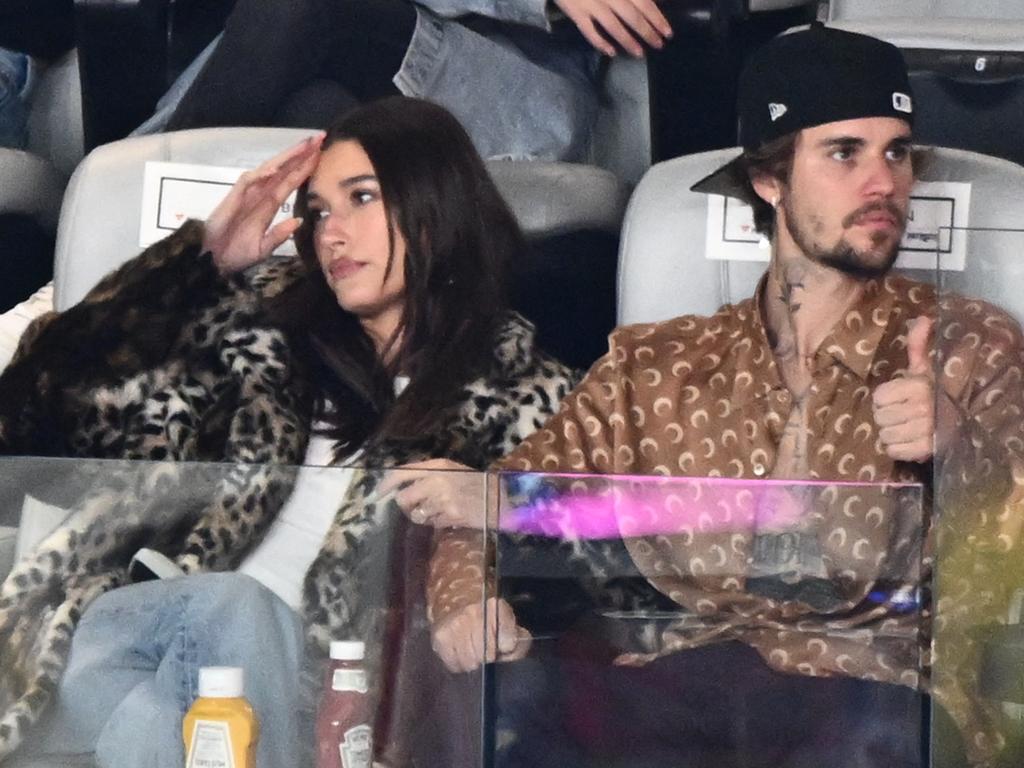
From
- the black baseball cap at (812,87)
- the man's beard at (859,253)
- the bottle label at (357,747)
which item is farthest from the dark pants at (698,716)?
the black baseball cap at (812,87)

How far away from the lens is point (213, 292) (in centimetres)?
203

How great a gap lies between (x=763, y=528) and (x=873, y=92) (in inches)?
25.3

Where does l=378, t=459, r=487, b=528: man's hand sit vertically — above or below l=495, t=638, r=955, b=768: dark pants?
above

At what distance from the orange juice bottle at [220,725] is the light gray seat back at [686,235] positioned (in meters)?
0.71

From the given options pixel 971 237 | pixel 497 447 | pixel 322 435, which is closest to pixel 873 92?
pixel 971 237

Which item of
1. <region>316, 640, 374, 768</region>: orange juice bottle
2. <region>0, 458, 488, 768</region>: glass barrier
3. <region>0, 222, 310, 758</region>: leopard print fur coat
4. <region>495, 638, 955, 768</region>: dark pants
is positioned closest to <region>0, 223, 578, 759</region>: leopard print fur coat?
<region>0, 222, 310, 758</region>: leopard print fur coat

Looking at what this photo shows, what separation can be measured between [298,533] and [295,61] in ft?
2.63

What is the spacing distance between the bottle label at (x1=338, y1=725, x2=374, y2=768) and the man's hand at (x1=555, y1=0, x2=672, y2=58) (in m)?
1.00

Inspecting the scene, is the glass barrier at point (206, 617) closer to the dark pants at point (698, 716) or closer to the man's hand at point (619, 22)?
the dark pants at point (698, 716)

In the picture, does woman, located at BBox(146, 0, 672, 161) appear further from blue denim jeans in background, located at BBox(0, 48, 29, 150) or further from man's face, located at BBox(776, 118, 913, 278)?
man's face, located at BBox(776, 118, 913, 278)

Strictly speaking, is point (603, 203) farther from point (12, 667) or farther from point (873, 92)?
point (12, 667)

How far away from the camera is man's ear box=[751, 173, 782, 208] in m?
1.91

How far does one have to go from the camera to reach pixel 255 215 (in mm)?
2045

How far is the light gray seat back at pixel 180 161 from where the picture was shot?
202cm
